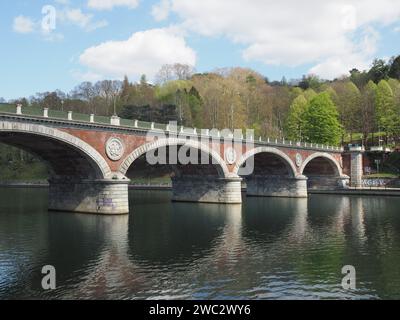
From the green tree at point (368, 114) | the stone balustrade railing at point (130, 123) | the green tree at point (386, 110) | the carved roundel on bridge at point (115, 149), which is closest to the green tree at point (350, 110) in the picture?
the green tree at point (368, 114)

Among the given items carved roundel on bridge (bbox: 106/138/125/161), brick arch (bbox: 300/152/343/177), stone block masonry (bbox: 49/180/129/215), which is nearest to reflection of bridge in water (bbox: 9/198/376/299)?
stone block masonry (bbox: 49/180/129/215)

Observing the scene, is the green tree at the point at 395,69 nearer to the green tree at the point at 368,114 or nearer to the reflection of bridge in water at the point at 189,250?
the green tree at the point at 368,114

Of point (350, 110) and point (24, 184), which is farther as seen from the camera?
point (24, 184)

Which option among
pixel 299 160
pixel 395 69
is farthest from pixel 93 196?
pixel 395 69

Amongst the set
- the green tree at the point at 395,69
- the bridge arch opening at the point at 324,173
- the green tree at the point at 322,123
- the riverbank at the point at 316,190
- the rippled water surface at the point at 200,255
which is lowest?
the rippled water surface at the point at 200,255

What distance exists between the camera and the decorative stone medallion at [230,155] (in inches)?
2243

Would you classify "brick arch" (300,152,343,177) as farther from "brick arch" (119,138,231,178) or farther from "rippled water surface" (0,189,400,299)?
"rippled water surface" (0,189,400,299)

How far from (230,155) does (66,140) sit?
24924 millimetres

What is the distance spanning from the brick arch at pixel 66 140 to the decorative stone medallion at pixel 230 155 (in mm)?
19489

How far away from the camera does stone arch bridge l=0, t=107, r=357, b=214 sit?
3881 cm

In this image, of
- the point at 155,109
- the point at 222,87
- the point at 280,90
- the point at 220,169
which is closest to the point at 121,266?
the point at 220,169

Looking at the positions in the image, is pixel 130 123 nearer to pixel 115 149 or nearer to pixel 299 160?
pixel 115 149

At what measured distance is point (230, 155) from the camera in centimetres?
5759

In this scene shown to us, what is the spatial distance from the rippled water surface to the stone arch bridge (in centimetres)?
279
